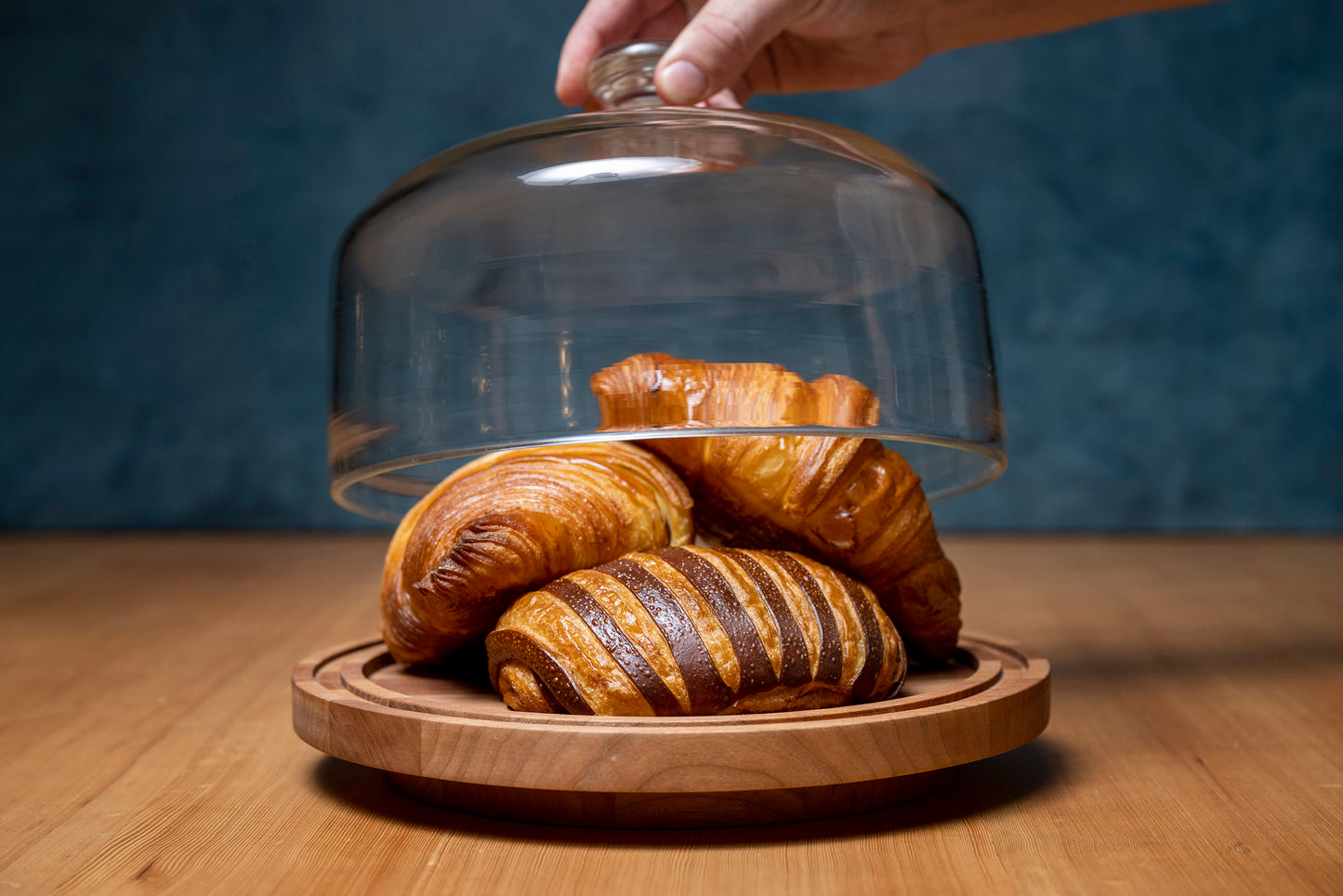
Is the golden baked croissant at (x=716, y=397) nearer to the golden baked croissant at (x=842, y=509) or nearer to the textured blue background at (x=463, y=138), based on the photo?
the golden baked croissant at (x=842, y=509)

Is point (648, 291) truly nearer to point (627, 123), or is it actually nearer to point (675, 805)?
point (627, 123)

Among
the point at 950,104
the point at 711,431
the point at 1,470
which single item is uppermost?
the point at 950,104

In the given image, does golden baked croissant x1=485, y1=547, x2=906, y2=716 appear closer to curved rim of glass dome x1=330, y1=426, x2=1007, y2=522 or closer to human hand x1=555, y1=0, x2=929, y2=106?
curved rim of glass dome x1=330, y1=426, x2=1007, y2=522

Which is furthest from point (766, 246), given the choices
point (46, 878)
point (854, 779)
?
point (46, 878)

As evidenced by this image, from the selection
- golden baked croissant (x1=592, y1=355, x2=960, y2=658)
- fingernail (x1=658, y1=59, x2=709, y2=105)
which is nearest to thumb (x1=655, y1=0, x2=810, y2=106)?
fingernail (x1=658, y1=59, x2=709, y2=105)

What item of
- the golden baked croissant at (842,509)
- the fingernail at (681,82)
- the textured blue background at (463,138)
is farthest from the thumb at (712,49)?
the textured blue background at (463,138)

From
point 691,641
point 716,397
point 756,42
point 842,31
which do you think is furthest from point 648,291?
point 842,31

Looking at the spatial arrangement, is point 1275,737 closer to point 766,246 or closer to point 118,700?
point 766,246
